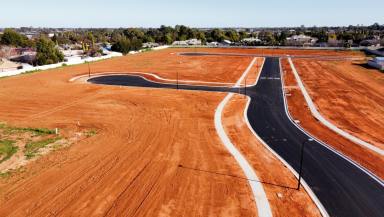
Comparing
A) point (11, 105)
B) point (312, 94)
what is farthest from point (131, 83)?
point (312, 94)

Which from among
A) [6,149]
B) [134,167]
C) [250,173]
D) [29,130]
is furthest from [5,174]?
[250,173]

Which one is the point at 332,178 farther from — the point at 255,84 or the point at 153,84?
the point at 153,84

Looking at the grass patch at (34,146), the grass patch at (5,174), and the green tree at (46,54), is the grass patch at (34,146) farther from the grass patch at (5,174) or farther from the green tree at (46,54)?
the green tree at (46,54)

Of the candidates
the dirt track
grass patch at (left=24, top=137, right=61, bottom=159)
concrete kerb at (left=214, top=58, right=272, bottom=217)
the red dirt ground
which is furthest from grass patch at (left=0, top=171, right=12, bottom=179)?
concrete kerb at (left=214, top=58, right=272, bottom=217)

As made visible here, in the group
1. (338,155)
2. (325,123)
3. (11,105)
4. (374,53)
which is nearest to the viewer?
(338,155)

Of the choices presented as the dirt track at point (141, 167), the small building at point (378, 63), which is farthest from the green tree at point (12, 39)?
the small building at point (378, 63)

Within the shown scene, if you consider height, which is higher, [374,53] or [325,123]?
[374,53]
